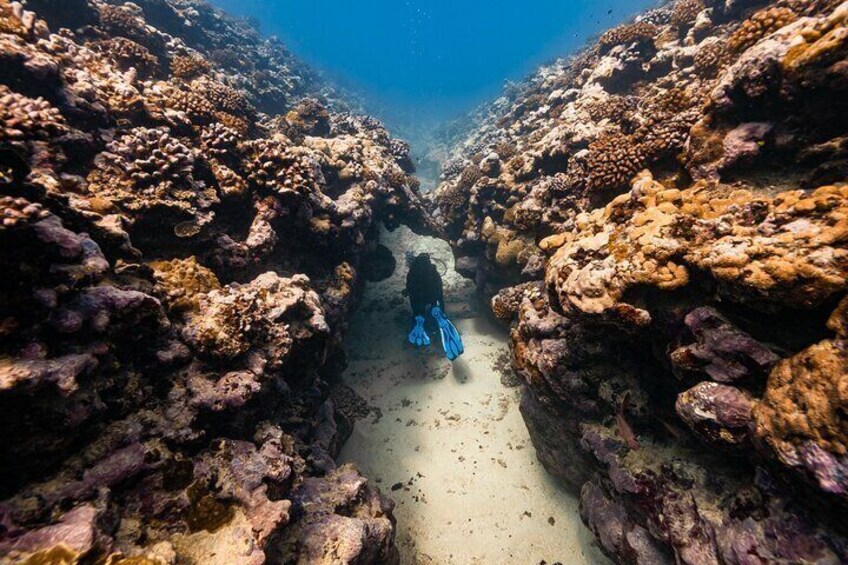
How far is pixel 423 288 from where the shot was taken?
27.9 ft

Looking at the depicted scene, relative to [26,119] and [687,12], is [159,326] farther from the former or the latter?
[687,12]

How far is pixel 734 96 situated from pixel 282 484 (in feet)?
21.2

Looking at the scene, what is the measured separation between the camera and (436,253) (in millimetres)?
12961

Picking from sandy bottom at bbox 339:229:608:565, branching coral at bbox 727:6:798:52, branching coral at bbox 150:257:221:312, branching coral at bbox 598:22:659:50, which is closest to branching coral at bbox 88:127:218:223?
branching coral at bbox 150:257:221:312

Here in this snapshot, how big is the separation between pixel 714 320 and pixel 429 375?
5709 millimetres

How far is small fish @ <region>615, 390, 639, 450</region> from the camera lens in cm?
424

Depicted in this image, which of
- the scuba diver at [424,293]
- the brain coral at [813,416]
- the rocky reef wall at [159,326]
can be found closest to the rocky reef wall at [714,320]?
the brain coral at [813,416]

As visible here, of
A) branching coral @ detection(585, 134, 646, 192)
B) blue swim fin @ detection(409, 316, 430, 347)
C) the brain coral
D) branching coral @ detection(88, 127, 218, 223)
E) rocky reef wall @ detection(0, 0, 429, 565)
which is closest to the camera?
the brain coral

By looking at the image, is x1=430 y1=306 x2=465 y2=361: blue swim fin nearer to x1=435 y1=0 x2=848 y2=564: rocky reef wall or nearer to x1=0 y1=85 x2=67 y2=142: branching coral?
x1=435 y1=0 x2=848 y2=564: rocky reef wall

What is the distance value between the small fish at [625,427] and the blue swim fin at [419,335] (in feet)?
13.4

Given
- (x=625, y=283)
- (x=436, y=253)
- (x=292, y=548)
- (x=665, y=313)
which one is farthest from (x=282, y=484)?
(x=436, y=253)

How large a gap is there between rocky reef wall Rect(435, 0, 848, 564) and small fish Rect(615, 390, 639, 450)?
4 centimetres

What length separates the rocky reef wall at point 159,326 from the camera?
103 inches

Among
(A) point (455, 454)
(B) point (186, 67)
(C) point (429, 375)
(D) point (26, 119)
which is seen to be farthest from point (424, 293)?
(B) point (186, 67)
